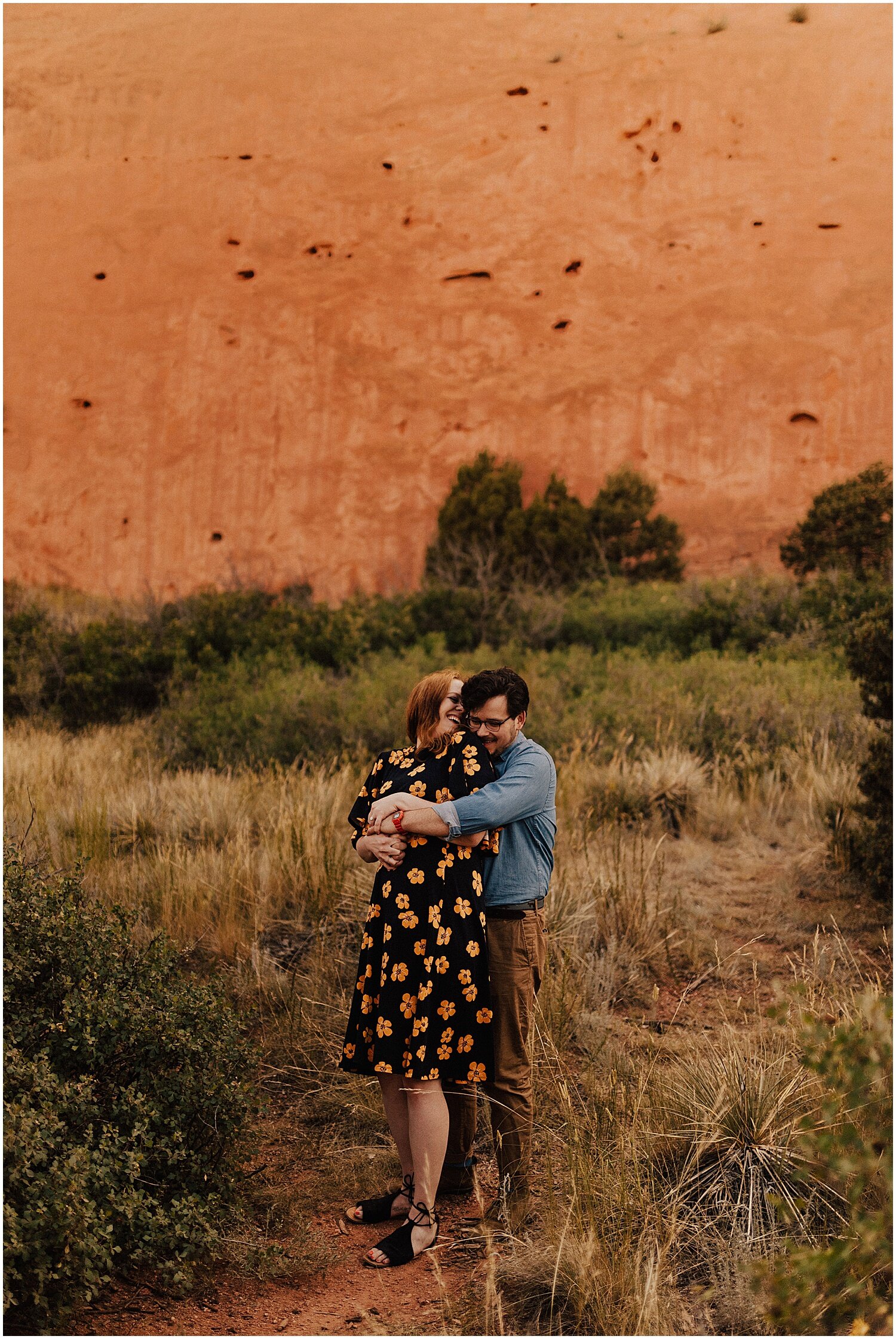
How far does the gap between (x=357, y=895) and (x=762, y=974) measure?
222cm

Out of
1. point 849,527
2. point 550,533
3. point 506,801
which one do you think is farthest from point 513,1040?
point 849,527

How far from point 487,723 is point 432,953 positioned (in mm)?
747

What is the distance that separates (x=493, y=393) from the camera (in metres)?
20.8

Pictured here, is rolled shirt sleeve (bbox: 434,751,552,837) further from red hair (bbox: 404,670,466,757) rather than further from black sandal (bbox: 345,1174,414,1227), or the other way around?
black sandal (bbox: 345,1174,414,1227)

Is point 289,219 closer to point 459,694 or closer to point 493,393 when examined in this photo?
point 493,393

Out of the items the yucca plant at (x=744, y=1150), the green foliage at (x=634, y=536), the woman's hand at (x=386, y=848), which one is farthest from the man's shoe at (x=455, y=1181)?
the green foliage at (x=634, y=536)

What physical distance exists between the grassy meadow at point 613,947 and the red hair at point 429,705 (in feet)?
4.09

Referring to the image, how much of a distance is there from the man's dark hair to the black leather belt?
2.06 ft

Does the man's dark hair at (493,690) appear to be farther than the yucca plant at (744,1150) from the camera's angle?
Yes

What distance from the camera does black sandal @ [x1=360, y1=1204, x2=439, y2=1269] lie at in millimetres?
3109

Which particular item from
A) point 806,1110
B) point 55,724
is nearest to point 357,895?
point 806,1110

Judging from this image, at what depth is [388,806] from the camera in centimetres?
311

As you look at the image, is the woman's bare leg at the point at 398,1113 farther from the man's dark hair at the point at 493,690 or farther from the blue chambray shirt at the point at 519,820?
the man's dark hair at the point at 493,690

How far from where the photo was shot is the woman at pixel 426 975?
312 cm
